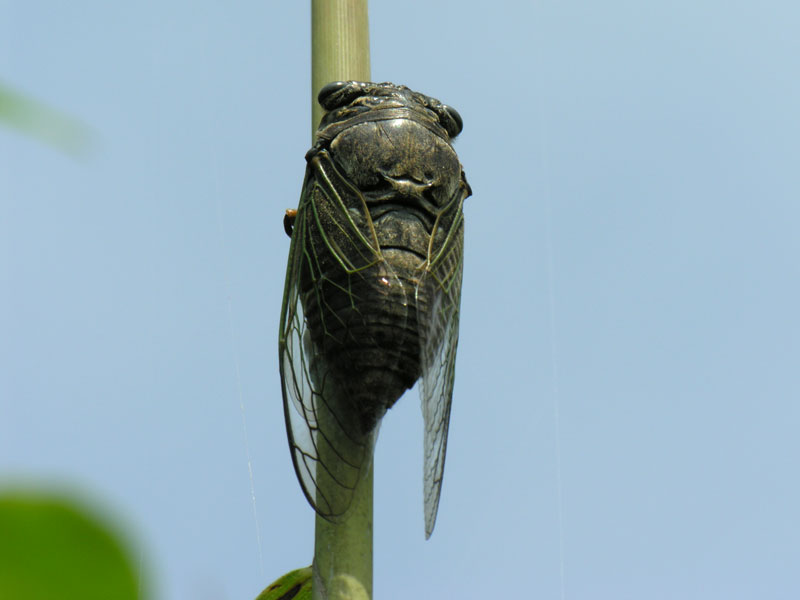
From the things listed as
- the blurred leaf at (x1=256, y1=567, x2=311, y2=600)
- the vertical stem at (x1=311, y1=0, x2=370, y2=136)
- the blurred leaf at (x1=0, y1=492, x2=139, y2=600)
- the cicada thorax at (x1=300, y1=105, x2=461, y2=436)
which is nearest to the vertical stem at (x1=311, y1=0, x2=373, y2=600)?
the vertical stem at (x1=311, y1=0, x2=370, y2=136)

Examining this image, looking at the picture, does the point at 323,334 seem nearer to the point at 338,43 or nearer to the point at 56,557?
the point at 338,43

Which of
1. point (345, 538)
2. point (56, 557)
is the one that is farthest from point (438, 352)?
point (56, 557)

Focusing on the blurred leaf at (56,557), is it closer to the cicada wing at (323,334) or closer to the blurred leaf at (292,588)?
the cicada wing at (323,334)

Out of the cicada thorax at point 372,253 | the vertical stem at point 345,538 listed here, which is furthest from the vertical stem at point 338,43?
the cicada thorax at point 372,253

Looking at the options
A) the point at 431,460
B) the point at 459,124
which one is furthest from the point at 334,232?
the point at 459,124

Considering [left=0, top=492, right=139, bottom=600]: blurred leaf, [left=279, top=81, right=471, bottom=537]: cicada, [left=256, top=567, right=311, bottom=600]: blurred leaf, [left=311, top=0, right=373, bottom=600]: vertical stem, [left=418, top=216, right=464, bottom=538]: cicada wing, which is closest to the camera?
[left=0, top=492, right=139, bottom=600]: blurred leaf

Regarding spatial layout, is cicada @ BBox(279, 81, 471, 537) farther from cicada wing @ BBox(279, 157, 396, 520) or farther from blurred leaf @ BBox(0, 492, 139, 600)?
blurred leaf @ BBox(0, 492, 139, 600)
